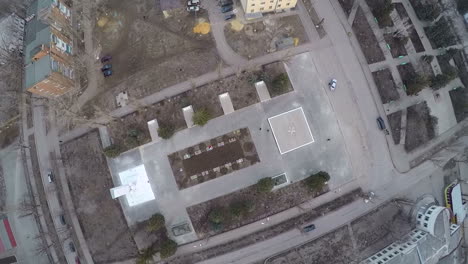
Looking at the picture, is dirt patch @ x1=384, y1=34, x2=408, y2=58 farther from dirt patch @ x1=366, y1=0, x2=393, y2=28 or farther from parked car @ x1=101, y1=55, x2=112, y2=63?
parked car @ x1=101, y1=55, x2=112, y2=63

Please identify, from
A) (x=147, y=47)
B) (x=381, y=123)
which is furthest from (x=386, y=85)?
(x=147, y=47)

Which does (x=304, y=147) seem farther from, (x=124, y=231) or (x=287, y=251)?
(x=124, y=231)

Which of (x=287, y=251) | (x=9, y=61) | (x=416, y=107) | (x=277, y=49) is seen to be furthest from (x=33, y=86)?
(x=416, y=107)

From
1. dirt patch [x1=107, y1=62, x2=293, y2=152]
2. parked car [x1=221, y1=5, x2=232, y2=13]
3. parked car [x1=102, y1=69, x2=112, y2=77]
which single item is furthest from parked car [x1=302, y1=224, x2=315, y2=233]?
parked car [x1=102, y1=69, x2=112, y2=77]

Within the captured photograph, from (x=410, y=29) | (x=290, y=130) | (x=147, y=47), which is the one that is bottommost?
(x=290, y=130)

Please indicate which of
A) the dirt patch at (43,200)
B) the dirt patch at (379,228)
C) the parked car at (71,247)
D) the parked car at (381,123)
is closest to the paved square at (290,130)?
the parked car at (381,123)

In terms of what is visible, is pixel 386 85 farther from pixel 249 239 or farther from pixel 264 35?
pixel 249 239
